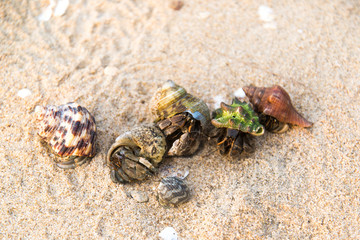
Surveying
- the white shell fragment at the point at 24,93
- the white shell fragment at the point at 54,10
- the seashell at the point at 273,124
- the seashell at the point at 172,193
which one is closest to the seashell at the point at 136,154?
the seashell at the point at 172,193

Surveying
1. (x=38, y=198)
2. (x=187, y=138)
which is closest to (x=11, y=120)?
(x=38, y=198)

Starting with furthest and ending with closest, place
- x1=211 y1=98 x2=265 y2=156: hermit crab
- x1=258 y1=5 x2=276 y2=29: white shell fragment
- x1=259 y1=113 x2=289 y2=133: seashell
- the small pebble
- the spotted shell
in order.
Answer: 1. x1=258 y1=5 x2=276 y2=29: white shell fragment
2. x1=259 y1=113 x2=289 y2=133: seashell
3. the spotted shell
4. x1=211 y1=98 x2=265 y2=156: hermit crab
5. the small pebble

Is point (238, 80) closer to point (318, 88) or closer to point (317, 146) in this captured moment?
point (318, 88)

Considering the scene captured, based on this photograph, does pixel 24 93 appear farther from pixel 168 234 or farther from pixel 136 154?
pixel 168 234

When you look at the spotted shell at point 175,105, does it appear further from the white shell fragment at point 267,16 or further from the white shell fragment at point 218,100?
the white shell fragment at point 267,16

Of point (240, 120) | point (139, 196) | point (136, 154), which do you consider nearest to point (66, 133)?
point (136, 154)

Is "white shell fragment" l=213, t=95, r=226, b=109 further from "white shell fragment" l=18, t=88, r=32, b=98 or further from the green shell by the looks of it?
"white shell fragment" l=18, t=88, r=32, b=98

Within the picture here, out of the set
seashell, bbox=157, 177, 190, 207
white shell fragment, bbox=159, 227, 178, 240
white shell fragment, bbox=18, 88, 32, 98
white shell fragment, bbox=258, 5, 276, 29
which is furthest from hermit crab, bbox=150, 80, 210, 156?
white shell fragment, bbox=258, 5, 276, 29
